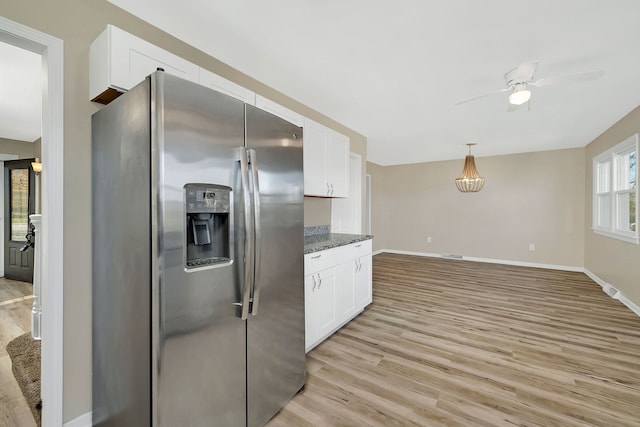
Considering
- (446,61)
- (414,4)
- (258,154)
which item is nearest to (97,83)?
(258,154)

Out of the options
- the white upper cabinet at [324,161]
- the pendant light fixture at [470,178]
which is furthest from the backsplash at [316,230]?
the pendant light fixture at [470,178]

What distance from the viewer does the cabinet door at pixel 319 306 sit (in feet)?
7.66

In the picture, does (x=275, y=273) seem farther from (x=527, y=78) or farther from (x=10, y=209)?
(x=10, y=209)

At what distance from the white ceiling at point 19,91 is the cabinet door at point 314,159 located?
2385 mm

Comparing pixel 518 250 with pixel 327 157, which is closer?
pixel 327 157

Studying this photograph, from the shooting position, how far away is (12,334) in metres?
2.77

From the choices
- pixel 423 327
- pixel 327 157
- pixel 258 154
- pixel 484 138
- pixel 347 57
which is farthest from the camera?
pixel 484 138

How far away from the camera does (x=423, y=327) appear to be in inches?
118

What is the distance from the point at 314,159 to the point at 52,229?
2177 millimetres

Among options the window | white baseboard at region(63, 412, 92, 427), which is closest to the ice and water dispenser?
white baseboard at region(63, 412, 92, 427)

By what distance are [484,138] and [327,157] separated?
3.32 metres

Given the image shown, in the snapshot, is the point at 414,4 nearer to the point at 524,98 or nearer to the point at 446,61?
the point at 446,61

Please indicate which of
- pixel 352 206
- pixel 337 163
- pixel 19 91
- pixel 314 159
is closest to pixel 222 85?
pixel 314 159

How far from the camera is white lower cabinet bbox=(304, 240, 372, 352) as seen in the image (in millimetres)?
2355
